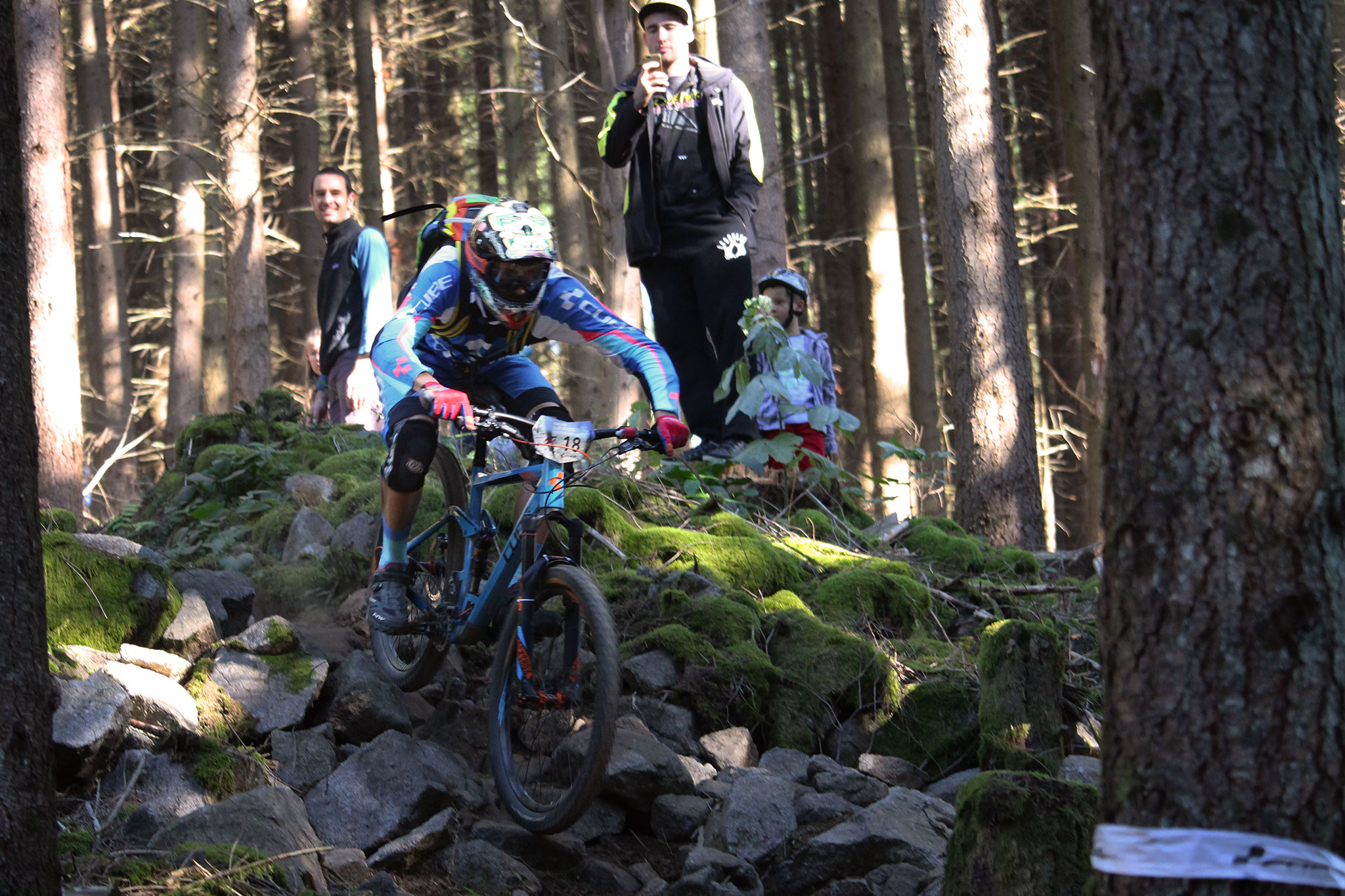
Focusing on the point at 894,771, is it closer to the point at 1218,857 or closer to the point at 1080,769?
A: the point at 1080,769

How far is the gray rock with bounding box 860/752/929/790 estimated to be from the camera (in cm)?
484

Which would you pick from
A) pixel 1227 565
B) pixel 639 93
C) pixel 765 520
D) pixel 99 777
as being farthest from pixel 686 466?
pixel 1227 565

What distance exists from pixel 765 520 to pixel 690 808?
111 inches

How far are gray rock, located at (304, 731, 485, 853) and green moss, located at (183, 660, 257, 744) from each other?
0.52m

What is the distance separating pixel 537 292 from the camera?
483cm

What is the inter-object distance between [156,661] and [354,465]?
3501mm

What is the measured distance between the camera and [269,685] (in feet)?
15.3

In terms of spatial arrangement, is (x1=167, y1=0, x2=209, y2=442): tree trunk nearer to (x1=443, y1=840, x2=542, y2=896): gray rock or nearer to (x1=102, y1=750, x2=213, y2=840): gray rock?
(x1=102, y1=750, x2=213, y2=840): gray rock

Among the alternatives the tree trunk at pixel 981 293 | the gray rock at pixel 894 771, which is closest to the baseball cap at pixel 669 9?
the tree trunk at pixel 981 293

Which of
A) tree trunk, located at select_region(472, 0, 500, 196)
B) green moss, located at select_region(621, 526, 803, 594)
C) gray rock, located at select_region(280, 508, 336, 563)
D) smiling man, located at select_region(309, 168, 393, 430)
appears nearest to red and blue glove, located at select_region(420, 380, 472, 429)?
green moss, located at select_region(621, 526, 803, 594)

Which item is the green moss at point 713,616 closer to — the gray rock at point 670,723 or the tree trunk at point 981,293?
the gray rock at point 670,723

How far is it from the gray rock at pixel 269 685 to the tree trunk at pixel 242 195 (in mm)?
7690

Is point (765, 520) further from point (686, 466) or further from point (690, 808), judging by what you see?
point (690, 808)

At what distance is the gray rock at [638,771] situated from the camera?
13.9 ft
